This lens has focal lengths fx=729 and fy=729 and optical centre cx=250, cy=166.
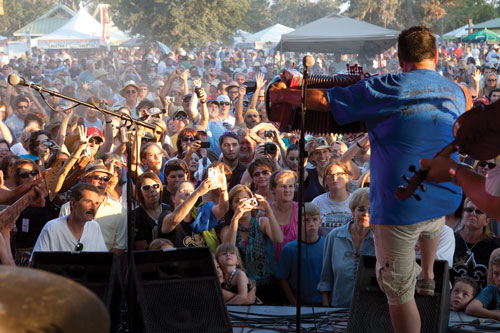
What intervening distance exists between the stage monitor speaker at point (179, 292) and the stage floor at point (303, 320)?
19.4 inches

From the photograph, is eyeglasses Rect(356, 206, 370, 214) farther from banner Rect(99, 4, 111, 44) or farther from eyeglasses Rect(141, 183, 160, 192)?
banner Rect(99, 4, 111, 44)

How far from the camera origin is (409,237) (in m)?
3.64

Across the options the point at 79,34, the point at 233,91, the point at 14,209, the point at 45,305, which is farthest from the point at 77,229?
the point at 79,34

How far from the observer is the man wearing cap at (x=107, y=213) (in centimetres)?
600

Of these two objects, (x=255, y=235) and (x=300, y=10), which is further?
(x=300, y=10)

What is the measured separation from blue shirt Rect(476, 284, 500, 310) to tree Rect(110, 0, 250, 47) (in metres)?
28.5

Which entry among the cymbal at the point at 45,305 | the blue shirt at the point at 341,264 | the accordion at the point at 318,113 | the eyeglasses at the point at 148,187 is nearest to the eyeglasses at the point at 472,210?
the blue shirt at the point at 341,264

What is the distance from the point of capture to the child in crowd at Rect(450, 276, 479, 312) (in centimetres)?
524

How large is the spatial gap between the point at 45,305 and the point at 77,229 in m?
4.22

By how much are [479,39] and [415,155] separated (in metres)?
29.6

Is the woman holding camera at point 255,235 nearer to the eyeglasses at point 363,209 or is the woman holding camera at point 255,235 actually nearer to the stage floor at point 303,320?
the stage floor at point 303,320

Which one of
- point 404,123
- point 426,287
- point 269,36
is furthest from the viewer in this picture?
point 269,36

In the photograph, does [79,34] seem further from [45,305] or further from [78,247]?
[45,305]

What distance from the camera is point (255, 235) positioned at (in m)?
5.97
